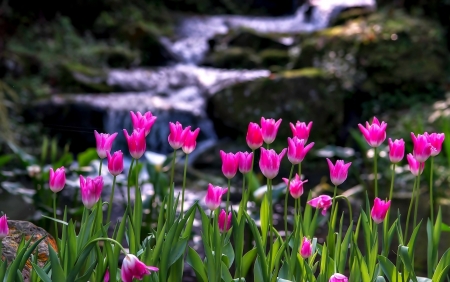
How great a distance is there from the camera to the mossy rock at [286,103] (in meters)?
7.87

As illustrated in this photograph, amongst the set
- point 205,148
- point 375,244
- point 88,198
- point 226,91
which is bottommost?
point 205,148

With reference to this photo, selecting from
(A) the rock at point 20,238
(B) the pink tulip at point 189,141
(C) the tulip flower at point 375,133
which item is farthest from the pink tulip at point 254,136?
(A) the rock at point 20,238

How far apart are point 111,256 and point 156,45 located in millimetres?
10065

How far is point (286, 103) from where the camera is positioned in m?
7.89

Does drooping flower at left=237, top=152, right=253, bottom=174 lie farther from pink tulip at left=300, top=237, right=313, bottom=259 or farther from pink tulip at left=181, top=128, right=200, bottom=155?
pink tulip at left=300, top=237, right=313, bottom=259

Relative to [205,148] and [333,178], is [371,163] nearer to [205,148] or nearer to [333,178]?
[205,148]

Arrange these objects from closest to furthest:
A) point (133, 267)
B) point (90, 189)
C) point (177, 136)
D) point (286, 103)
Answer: point (133, 267) → point (90, 189) → point (177, 136) → point (286, 103)

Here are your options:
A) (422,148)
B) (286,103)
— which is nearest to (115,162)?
(422,148)

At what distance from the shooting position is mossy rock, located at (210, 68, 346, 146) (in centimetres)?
787

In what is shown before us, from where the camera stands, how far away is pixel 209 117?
8.35 metres

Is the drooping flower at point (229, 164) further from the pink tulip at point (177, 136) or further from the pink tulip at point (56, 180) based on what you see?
the pink tulip at point (56, 180)

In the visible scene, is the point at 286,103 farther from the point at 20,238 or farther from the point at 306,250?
the point at 306,250

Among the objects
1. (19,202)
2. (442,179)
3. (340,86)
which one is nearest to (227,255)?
(19,202)

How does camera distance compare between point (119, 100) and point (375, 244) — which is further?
point (119, 100)
